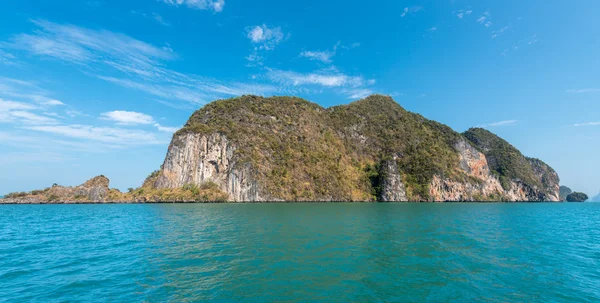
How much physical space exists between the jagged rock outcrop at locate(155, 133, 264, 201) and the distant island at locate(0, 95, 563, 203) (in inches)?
17.3

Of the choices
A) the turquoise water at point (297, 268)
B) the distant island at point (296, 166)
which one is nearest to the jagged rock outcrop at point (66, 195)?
Result: the distant island at point (296, 166)

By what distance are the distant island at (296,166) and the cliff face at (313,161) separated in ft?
1.57

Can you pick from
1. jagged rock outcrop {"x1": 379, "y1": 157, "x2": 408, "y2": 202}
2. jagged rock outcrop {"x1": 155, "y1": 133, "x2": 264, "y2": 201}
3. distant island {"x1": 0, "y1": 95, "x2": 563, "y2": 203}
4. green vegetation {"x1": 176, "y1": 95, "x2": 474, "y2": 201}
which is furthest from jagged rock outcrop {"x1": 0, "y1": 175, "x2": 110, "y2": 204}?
jagged rock outcrop {"x1": 379, "y1": 157, "x2": 408, "y2": 202}

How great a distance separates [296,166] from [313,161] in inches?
485

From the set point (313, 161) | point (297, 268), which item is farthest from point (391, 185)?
point (297, 268)

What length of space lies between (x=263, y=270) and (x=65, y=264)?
1446 centimetres

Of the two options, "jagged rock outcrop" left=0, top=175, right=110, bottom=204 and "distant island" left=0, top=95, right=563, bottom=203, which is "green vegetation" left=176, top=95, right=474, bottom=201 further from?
"jagged rock outcrop" left=0, top=175, right=110, bottom=204

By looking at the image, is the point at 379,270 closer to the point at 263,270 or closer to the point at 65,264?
the point at 263,270

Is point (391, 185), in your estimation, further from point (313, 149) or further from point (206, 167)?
point (206, 167)

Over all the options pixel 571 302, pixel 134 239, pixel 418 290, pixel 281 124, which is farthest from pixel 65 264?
pixel 281 124

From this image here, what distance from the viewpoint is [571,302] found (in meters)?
13.8

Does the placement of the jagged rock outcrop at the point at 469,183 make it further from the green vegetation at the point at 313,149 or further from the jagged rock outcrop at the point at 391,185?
the jagged rock outcrop at the point at 391,185

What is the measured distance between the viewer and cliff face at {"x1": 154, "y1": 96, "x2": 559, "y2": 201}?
127500 millimetres

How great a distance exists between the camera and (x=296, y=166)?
144 m
